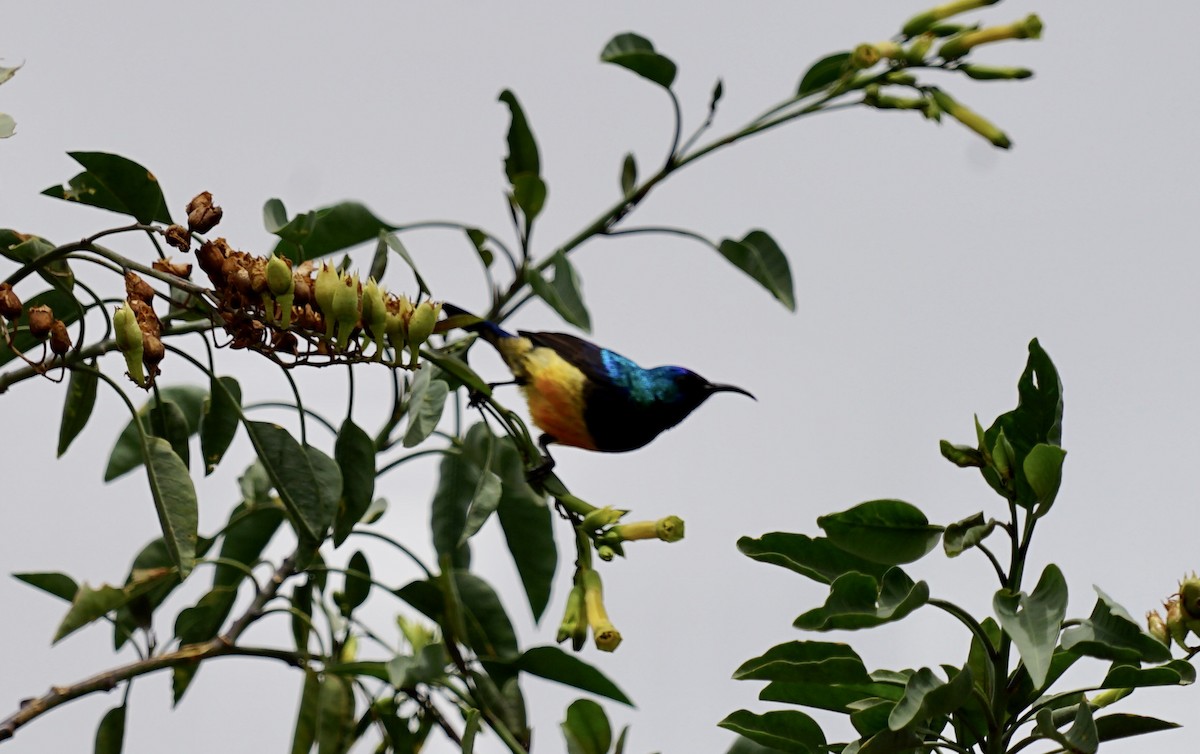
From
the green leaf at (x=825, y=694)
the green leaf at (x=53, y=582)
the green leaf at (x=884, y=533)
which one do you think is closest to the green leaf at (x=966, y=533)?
the green leaf at (x=884, y=533)

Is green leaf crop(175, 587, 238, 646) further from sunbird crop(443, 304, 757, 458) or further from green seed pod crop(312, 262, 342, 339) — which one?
green seed pod crop(312, 262, 342, 339)

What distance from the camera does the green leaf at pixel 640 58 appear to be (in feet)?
9.40

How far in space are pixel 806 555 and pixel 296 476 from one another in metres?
0.67

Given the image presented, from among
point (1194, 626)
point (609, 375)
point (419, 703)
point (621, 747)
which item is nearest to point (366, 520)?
point (419, 703)

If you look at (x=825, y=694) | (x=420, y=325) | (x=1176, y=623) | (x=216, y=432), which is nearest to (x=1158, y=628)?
(x=1176, y=623)

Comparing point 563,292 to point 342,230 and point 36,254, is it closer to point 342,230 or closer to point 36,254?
point 342,230

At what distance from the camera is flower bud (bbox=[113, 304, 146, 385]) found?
4.81ft

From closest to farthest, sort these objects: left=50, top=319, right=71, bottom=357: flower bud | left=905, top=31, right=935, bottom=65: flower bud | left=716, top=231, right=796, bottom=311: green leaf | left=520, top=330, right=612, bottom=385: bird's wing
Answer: left=50, top=319, right=71, bottom=357: flower bud
left=905, top=31, right=935, bottom=65: flower bud
left=716, top=231, right=796, bottom=311: green leaf
left=520, top=330, right=612, bottom=385: bird's wing

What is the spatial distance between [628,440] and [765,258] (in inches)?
26.8

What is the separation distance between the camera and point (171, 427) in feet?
6.75

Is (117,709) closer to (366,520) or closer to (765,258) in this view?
(366,520)

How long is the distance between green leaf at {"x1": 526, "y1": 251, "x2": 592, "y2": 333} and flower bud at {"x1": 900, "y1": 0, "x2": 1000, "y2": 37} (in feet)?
2.81

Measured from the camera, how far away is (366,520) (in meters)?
2.88

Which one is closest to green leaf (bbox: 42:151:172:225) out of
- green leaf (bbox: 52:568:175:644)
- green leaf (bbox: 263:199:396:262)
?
green leaf (bbox: 263:199:396:262)
